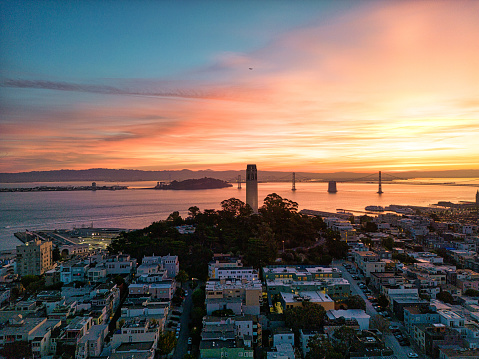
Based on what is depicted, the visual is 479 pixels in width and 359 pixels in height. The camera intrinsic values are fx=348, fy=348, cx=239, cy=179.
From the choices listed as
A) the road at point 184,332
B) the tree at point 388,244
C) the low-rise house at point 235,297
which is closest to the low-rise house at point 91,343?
the road at point 184,332

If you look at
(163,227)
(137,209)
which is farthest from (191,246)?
(137,209)

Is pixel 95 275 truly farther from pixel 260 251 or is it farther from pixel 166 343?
pixel 260 251

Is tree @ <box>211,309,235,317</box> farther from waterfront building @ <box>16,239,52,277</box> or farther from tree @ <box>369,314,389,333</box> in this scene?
waterfront building @ <box>16,239,52,277</box>

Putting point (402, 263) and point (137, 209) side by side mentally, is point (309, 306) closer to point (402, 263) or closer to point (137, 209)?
point (402, 263)

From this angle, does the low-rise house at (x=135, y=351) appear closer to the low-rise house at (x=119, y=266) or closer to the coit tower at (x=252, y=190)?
the low-rise house at (x=119, y=266)

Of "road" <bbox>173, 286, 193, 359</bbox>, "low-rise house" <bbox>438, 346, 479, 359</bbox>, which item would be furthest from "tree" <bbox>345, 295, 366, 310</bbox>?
"road" <bbox>173, 286, 193, 359</bbox>
